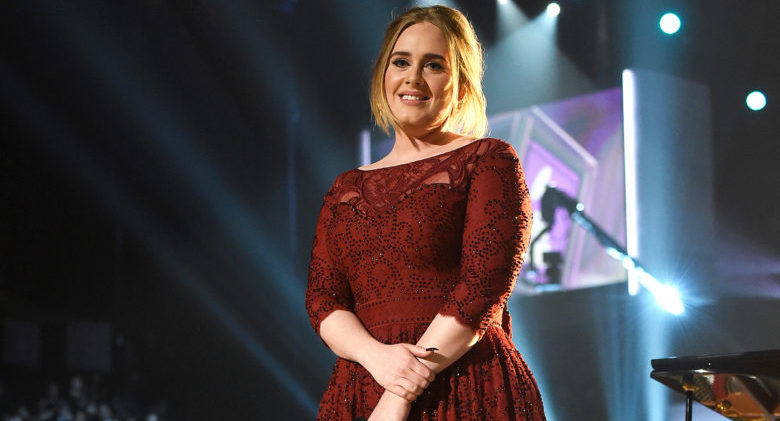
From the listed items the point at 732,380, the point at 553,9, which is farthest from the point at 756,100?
the point at 732,380

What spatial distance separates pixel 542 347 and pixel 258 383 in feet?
5.44

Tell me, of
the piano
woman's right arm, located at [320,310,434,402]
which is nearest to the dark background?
the piano

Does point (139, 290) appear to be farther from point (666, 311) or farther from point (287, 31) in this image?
point (666, 311)

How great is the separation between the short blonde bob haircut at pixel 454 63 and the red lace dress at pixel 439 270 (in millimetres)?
130

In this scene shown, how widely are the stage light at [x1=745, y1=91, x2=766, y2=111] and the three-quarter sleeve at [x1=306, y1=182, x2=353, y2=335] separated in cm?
297

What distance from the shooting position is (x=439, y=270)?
4.08ft

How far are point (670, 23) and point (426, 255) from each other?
318 cm

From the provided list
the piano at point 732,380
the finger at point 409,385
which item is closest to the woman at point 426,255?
the finger at point 409,385

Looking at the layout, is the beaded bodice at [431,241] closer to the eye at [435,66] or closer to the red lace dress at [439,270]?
the red lace dress at [439,270]

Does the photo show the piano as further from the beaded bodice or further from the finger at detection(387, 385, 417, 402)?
the finger at detection(387, 385, 417, 402)

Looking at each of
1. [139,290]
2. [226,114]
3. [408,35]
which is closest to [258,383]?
[139,290]

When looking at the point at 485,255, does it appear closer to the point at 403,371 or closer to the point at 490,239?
the point at 490,239

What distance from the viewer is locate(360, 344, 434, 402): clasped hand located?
113 cm

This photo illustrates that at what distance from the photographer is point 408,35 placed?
4.41 ft
